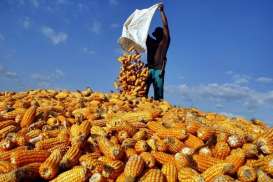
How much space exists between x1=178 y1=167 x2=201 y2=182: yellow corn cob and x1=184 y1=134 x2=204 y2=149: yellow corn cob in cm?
87

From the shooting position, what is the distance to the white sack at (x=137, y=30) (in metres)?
12.5

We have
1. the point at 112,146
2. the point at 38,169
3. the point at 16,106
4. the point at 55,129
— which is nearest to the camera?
the point at 38,169

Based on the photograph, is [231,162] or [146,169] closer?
[146,169]

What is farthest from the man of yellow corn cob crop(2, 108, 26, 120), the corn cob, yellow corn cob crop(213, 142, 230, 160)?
yellow corn cob crop(213, 142, 230, 160)

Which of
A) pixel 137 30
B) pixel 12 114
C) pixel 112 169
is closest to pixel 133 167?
pixel 112 169

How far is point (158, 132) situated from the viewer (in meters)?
5.94

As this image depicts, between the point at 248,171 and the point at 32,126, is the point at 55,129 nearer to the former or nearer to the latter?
the point at 32,126

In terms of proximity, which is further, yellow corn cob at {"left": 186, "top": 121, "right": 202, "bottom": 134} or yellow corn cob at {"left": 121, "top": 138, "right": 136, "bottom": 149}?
yellow corn cob at {"left": 186, "top": 121, "right": 202, "bottom": 134}

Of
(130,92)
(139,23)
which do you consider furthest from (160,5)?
(130,92)

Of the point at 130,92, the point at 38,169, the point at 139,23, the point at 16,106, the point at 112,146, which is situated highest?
the point at 139,23

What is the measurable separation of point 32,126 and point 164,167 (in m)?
2.44

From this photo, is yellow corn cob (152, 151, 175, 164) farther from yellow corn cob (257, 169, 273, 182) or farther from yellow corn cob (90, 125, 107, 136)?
yellow corn cob (257, 169, 273, 182)

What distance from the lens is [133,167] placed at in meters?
4.67

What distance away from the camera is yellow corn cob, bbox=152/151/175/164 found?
16.7 feet
